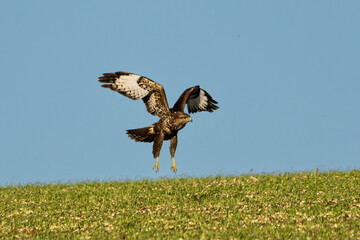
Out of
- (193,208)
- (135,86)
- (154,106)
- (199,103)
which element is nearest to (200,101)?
(199,103)

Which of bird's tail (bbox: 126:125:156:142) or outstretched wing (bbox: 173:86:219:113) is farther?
outstretched wing (bbox: 173:86:219:113)

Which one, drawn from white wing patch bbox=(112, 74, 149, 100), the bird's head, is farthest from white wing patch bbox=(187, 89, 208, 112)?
white wing patch bbox=(112, 74, 149, 100)

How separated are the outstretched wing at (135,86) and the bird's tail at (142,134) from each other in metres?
0.94

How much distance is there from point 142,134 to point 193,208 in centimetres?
520

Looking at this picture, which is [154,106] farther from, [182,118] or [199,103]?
[199,103]

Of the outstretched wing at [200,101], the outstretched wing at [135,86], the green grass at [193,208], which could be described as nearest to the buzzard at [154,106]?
the outstretched wing at [135,86]

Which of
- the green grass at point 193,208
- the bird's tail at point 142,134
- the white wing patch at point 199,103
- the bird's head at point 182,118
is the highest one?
the white wing patch at point 199,103

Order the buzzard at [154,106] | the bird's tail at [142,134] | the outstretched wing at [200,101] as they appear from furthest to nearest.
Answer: the outstretched wing at [200,101] → the bird's tail at [142,134] → the buzzard at [154,106]

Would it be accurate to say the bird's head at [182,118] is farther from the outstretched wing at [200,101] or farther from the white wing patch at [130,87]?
the outstretched wing at [200,101]

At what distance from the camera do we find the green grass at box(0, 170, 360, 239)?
12.4 meters

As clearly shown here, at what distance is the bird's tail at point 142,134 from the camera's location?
19375 millimetres

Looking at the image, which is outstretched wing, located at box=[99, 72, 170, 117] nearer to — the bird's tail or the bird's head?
the bird's head

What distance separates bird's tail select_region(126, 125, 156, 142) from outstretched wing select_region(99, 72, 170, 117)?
3.09 feet

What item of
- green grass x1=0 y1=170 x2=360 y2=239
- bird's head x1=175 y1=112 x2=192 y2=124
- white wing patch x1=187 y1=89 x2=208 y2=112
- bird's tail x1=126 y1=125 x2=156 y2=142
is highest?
white wing patch x1=187 y1=89 x2=208 y2=112
